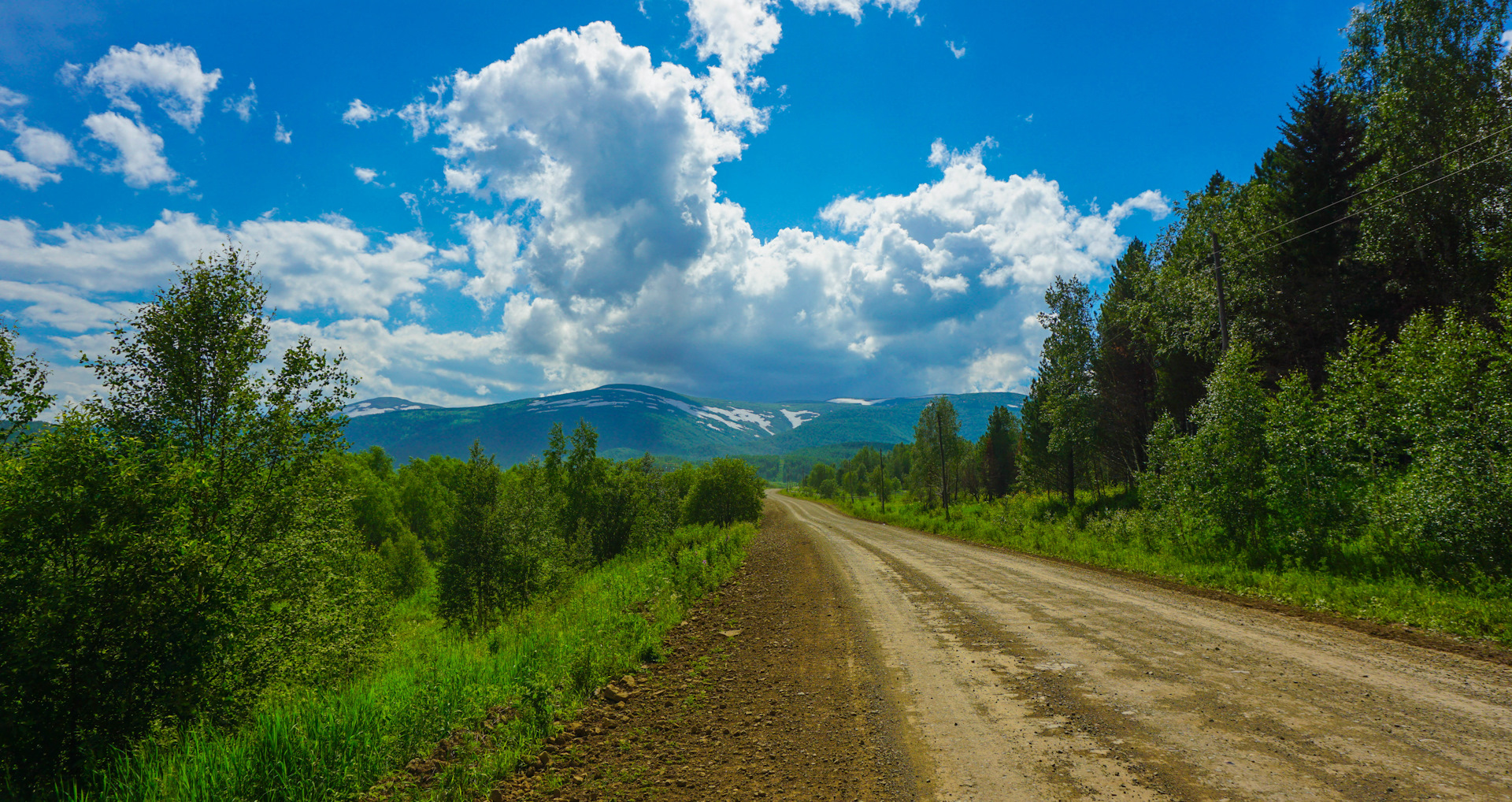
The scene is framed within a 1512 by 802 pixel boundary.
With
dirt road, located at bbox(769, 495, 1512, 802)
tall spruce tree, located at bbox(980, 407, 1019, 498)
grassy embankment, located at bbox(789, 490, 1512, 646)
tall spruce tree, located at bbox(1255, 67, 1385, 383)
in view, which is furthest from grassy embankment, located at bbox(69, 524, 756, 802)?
tall spruce tree, located at bbox(980, 407, 1019, 498)

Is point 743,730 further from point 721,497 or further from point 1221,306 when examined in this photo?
point 721,497

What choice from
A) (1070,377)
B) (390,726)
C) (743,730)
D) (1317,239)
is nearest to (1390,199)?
(1317,239)

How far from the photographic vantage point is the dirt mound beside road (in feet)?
16.3

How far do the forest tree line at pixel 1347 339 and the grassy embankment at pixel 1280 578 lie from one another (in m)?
0.40

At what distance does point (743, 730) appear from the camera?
6.20 metres

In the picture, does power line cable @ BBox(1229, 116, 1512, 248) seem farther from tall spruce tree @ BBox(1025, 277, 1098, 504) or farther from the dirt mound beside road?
the dirt mound beside road

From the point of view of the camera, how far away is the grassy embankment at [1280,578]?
871cm

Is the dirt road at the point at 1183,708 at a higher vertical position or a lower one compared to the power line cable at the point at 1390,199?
lower

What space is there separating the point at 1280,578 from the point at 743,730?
13.2m

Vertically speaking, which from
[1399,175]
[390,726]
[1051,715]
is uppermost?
[1399,175]

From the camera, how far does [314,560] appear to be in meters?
Result: 11.8

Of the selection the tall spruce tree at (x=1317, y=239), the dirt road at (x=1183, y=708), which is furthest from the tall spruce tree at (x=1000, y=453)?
the dirt road at (x=1183, y=708)

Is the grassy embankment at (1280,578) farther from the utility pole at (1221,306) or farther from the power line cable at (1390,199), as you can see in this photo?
the power line cable at (1390,199)

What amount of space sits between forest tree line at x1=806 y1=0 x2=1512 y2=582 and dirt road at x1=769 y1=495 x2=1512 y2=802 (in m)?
5.96
